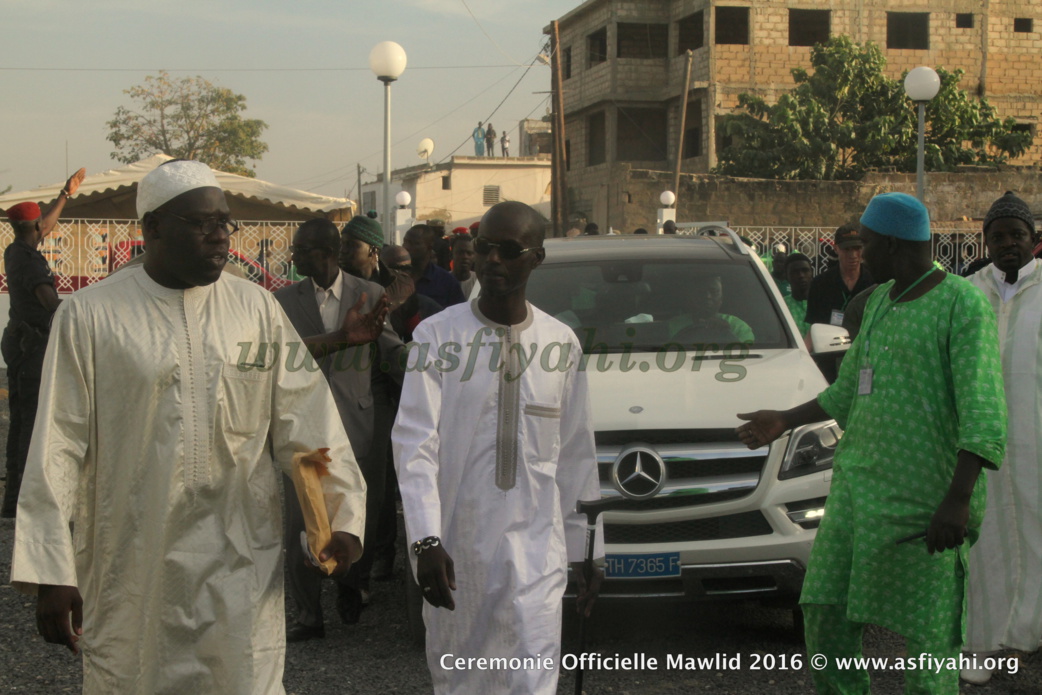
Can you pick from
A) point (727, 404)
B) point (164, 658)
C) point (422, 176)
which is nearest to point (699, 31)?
point (422, 176)

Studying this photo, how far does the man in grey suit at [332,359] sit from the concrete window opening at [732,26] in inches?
1416

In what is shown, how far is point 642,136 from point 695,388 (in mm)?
38203

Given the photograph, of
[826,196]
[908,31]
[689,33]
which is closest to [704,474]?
[826,196]

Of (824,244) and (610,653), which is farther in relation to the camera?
(824,244)

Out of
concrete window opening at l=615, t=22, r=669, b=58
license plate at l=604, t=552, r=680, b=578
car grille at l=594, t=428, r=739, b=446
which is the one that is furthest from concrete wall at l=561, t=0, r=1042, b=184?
license plate at l=604, t=552, r=680, b=578

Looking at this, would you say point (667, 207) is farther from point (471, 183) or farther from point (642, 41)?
point (471, 183)

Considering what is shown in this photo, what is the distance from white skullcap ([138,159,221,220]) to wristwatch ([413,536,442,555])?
1.12 m

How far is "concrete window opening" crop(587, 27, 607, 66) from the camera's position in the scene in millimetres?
42625

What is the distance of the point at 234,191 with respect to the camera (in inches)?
647

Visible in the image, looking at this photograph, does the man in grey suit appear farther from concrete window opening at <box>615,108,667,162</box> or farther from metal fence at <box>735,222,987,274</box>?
concrete window opening at <box>615,108,667,162</box>

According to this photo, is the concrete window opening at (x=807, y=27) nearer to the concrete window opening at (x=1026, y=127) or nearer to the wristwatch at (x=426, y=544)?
the concrete window opening at (x=1026, y=127)

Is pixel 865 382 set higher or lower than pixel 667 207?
lower

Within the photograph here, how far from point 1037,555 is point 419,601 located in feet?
8.56

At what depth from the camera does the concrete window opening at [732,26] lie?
39469 mm
